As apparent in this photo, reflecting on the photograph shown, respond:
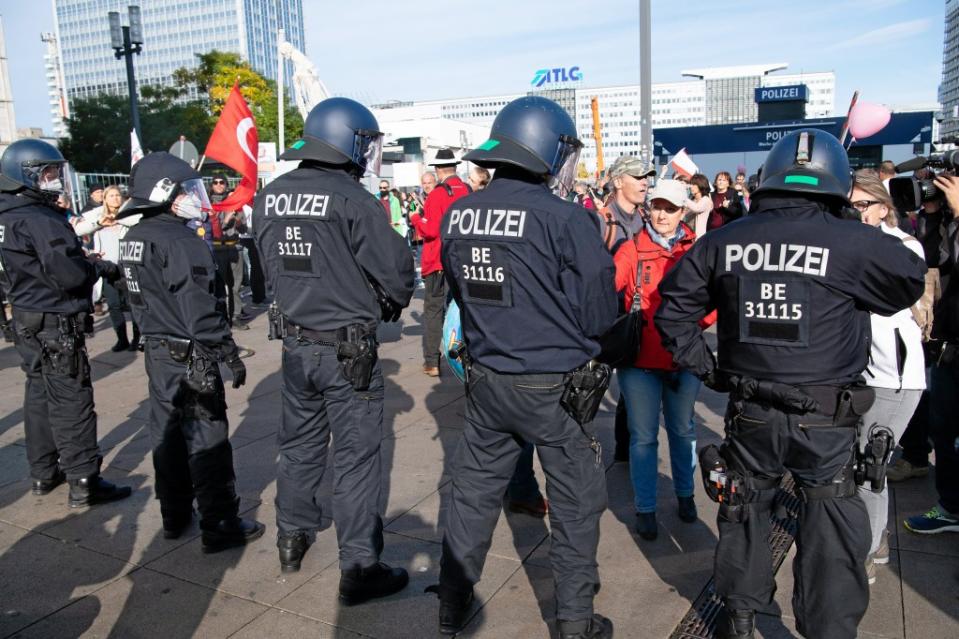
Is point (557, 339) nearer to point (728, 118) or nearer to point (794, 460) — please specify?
point (794, 460)

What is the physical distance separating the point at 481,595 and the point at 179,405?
78.0 inches

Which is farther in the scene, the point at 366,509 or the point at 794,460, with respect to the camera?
the point at 366,509

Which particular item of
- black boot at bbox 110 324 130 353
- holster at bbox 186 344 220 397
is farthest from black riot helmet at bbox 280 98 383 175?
black boot at bbox 110 324 130 353

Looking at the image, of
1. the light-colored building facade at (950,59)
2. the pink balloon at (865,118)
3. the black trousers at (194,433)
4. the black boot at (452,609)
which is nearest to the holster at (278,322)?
the black trousers at (194,433)

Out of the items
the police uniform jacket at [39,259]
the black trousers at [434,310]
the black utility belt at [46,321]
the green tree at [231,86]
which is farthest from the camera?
the green tree at [231,86]

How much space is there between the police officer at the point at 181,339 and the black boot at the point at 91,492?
33.7 inches

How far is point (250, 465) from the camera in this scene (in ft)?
17.9

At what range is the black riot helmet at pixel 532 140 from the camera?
3139 mm

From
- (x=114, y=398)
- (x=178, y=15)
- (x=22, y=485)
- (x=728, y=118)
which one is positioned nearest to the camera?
(x=22, y=485)

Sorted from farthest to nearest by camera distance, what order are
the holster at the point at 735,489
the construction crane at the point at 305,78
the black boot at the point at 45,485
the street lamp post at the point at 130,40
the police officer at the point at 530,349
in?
1. the street lamp post at the point at 130,40
2. the construction crane at the point at 305,78
3. the black boot at the point at 45,485
4. the police officer at the point at 530,349
5. the holster at the point at 735,489

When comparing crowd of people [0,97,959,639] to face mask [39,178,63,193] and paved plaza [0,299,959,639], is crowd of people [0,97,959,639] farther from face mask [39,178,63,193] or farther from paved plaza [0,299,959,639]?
paved plaza [0,299,959,639]

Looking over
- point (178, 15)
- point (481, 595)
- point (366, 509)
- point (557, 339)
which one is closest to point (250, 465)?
point (366, 509)

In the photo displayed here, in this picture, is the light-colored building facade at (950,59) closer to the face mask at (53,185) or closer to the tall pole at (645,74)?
the tall pole at (645,74)

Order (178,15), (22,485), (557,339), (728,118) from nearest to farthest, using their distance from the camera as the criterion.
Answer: (557,339) → (22,485) → (728,118) → (178,15)
